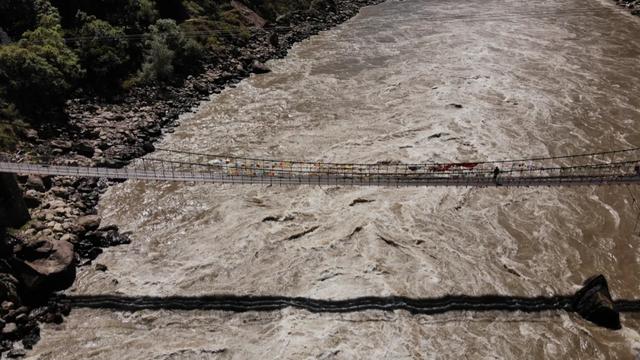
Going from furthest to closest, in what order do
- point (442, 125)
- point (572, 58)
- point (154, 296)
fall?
point (572, 58) → point (442, 125) → point (154, 296)

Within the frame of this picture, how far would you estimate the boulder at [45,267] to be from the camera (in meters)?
16.7

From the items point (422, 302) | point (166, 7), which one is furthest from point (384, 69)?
point (422, 302)

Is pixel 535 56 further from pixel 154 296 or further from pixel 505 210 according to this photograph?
pixel 154 296

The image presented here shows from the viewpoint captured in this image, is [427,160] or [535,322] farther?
[427,160]

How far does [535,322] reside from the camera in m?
16.2

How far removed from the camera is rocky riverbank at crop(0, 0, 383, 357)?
1648 cm

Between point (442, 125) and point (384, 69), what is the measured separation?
10559 millimetres

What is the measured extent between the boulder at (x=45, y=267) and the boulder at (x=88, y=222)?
1905mm

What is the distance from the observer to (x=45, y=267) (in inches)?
675

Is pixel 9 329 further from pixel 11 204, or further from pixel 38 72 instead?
pixel 38 72

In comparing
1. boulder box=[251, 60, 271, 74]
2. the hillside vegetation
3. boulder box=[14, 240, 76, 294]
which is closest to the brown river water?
boulder box=[14, 240, 76, 294]

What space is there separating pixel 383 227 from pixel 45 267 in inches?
476

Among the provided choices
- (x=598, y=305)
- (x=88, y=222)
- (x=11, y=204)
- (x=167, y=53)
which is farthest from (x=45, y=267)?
(x=167, y=53)

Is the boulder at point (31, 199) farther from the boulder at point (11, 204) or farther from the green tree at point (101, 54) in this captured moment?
the green tree at point (101, 54)
